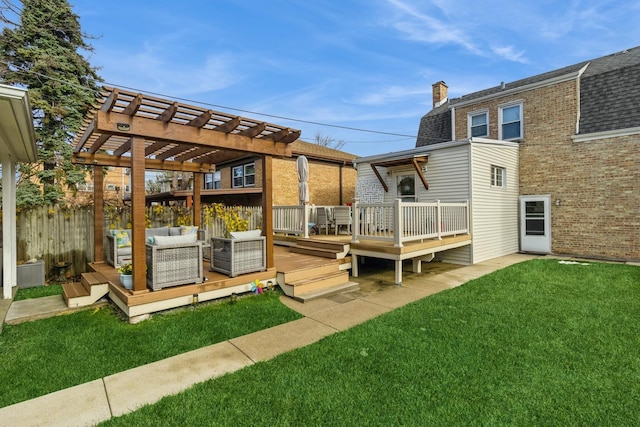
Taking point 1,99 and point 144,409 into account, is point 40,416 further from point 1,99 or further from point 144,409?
point 1,99

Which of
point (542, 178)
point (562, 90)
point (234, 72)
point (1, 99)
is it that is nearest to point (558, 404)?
point (1, 99)

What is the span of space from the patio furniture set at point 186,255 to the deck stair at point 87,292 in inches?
41.2

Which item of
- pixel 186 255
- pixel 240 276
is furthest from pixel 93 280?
pixel 240 276

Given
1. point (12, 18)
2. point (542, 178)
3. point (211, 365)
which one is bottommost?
point (211, 365)

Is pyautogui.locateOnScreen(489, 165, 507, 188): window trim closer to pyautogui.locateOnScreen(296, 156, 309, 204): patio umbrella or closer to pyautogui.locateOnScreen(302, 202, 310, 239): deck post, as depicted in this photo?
pyautogui.locateOnScreen(296, 156, 309, 204): patio umbrella

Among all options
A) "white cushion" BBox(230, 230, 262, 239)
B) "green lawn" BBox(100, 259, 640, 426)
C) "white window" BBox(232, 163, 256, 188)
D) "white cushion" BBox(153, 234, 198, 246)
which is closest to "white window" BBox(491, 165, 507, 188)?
"green lawn" BBox(100, 259, 640, 426)

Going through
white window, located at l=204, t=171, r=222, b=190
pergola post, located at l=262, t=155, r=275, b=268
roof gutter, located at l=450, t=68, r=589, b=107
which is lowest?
pergola post, located at l=262, t=155, r=275, b=268

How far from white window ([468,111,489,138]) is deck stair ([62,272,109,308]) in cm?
1313

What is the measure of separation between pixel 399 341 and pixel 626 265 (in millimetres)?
8798

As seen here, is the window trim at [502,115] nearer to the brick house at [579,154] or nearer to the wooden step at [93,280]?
the brick house at [579,154]

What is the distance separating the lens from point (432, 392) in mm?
2883

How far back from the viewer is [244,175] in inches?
617

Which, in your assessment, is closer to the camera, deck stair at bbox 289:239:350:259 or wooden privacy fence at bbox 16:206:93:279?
wooden privacy fence at bbox 16:206:93:279

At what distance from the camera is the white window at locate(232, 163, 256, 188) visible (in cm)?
1529
